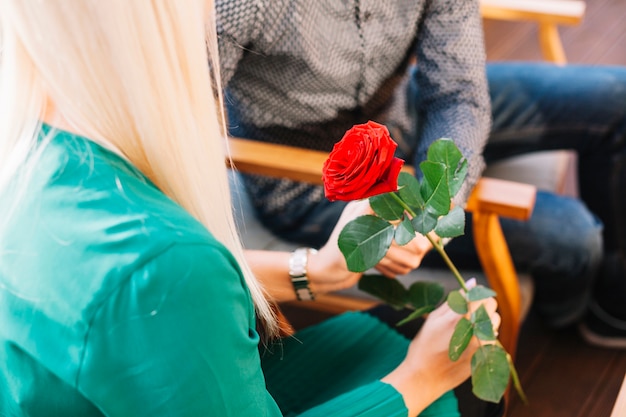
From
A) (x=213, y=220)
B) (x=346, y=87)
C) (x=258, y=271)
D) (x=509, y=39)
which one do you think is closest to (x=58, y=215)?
(x=213, y=220)

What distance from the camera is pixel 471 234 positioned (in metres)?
1.39

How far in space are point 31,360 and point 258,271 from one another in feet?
1.67

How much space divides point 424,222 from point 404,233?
0.03m

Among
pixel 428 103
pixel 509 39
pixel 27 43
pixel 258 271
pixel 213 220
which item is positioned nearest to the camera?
pixel 27 43

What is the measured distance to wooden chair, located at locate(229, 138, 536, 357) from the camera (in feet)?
4.14

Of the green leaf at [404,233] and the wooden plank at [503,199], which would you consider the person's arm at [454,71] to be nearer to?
the wooden plank at [503,199]

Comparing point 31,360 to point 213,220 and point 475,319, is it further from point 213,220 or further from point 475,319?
point 475,319

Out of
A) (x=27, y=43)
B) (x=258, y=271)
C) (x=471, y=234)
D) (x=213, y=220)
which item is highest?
(x=27, y=43)

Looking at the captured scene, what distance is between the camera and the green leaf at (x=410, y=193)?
0.87m

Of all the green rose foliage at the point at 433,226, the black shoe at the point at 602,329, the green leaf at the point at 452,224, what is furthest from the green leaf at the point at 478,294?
the black shoe at the point at 602,329

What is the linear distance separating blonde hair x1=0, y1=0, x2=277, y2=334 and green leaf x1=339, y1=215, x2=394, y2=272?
17 centimetres

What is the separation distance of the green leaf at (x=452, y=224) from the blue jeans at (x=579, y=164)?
0.57 m

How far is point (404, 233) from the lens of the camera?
86 cm

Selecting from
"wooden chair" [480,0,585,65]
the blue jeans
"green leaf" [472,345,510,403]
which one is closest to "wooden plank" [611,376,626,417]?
"green leaf" [472,345,510,403]
